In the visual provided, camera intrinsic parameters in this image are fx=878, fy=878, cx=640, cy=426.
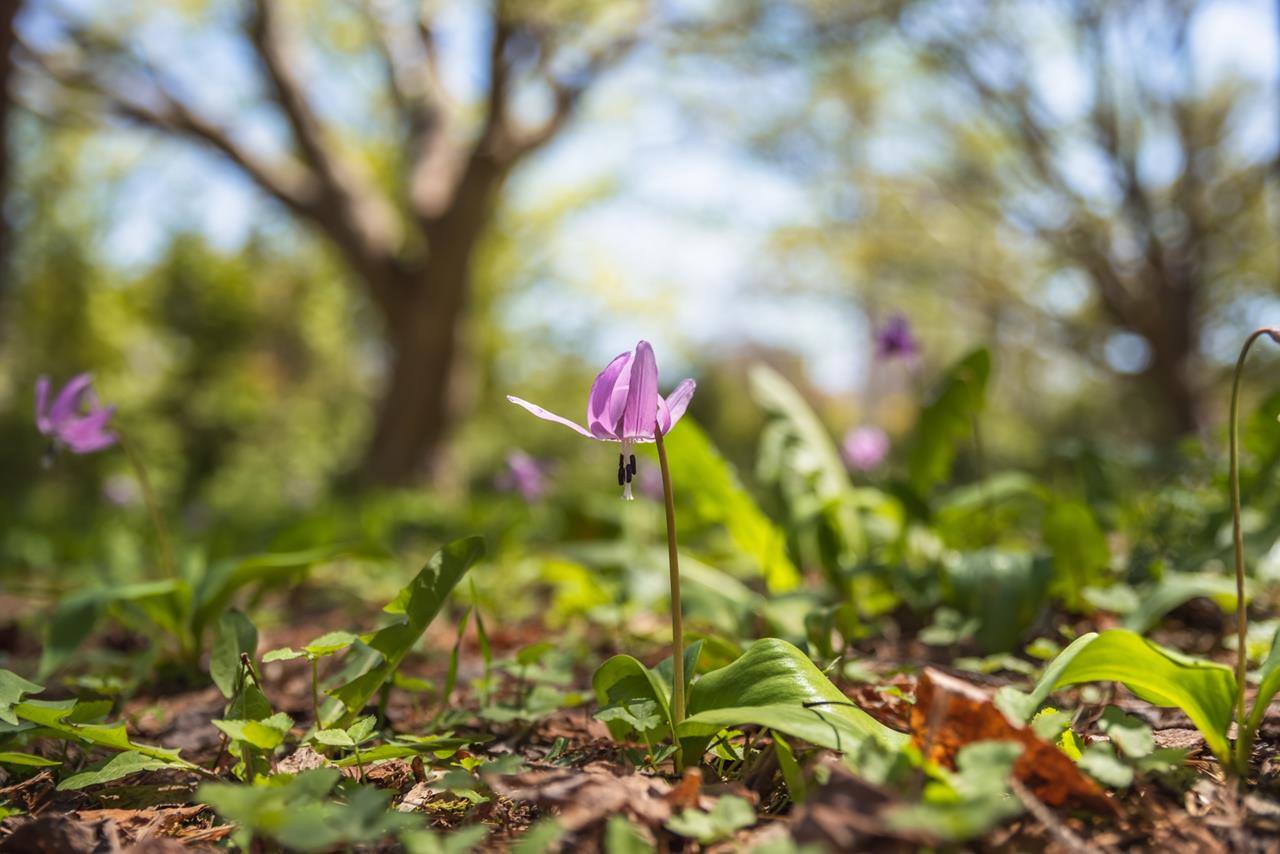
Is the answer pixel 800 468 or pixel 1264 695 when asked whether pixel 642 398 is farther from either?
pixel 800 468

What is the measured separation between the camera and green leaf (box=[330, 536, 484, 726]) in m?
1.46

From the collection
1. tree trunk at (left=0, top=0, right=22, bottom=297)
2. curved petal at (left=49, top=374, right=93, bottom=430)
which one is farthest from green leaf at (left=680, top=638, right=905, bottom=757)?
tree trunk at (left=0, top=0, right=22, bottom=297)

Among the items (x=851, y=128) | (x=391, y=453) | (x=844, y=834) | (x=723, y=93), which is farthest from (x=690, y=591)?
(x=851, y=128)

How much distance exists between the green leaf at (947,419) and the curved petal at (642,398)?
5.04ft

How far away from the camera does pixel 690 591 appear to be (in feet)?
7.63

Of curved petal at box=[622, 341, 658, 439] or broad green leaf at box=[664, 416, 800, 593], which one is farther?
broad green leaf at box=[664, 416, 800, 593]

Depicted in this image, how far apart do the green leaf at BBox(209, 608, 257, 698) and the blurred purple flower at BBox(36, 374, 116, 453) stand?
2.13 ft

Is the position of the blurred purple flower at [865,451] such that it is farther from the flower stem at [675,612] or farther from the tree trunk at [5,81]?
the tree trunk at [5,81]

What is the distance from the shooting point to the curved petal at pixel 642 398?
1.17m

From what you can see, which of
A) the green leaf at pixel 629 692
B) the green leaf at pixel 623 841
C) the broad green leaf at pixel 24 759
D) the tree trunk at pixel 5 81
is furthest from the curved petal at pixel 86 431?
the tree trunk at pixel 5 81

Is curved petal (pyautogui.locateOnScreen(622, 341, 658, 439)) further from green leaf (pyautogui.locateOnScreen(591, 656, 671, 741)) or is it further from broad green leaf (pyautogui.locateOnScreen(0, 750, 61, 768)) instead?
broad green leaf (pyautogui.locateOnScreen(0, 750, 61, 768))

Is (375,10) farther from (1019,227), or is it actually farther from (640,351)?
(640,351)

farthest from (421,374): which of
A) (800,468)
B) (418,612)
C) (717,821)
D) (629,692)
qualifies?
(717,821)

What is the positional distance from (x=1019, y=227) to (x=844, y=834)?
10783 millimetres
